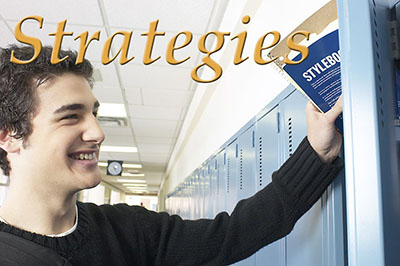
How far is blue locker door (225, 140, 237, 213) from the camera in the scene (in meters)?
1.84

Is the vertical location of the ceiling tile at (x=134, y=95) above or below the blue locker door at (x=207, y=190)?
above

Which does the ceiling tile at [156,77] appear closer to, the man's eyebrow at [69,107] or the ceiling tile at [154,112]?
the ceiling tile at [154,112]

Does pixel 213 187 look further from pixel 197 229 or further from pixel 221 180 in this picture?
pixel 197 229

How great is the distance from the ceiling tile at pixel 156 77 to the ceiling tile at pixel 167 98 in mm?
132

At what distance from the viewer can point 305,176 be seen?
35.9 inches

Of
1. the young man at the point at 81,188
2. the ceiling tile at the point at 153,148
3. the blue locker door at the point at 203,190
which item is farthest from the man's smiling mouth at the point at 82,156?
the ceiling tile at the point at 153,148

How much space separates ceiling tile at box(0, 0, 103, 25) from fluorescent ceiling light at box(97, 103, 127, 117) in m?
1.88

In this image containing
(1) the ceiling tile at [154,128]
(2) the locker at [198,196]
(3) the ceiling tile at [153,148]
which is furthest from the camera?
(3) the ceiling tile at [153,148]

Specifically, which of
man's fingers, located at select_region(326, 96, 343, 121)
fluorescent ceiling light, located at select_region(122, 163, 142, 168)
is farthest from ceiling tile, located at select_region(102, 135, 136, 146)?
man's fingers, located at select_region(326, 96, 343, 121)

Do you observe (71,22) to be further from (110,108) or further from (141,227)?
(110,108)

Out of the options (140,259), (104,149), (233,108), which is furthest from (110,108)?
(140,259)

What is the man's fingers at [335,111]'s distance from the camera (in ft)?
2.61

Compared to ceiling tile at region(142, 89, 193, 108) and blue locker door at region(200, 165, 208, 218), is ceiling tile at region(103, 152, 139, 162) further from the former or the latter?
blue locker door at region(200, 165, 208, 218)

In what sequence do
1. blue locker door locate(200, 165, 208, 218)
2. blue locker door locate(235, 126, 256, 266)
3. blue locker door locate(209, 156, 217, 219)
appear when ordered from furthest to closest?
1. blue locker door locate(200, 165, 208, 218)
2. blue locker door locate(209, 156, 217, 219)
3. blue locker door locate(235, 126, 256, 266)
